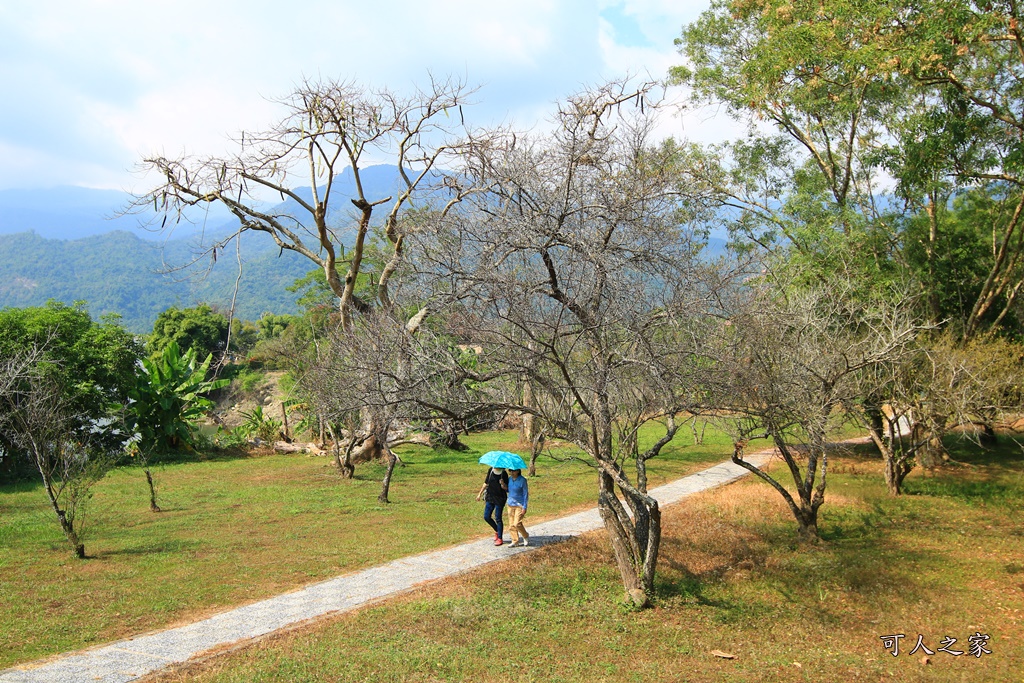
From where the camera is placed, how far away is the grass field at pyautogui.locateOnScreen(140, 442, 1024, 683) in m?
7.24

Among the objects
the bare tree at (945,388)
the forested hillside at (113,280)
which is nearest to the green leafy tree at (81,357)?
the bare tree at (945,388)

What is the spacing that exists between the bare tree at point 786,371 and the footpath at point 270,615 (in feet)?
11.8

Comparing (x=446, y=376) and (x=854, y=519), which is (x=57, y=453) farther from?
(x=854, y=519)

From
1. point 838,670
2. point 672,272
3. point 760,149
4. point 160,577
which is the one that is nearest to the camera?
point 838,670

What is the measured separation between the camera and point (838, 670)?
7625 millimetres

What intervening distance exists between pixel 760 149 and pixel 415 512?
15036mm

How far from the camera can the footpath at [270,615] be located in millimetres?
6617

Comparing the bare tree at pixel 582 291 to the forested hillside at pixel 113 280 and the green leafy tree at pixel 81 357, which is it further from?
the forested hillside at pixel 113 280

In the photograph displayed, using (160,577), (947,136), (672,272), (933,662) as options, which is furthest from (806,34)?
(160,577)

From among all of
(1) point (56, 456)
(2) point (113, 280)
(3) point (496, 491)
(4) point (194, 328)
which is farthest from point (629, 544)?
(2) point (113, 280)

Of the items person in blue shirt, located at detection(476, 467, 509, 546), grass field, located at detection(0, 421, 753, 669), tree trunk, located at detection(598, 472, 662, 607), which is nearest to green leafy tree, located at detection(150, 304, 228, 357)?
grass field, located at detection(0, 421, 753, 669)

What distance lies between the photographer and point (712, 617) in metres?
Answer: 9.00

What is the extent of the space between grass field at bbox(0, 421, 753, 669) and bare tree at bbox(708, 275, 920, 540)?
4759mm

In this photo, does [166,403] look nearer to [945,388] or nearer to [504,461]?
[504,461]
